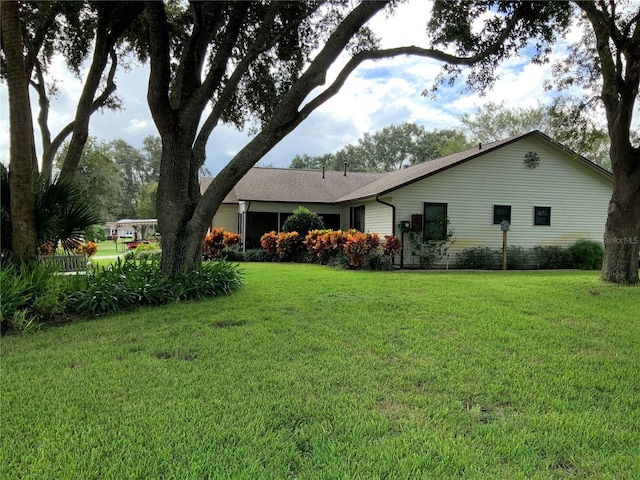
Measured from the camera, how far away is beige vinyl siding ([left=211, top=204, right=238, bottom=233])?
Answer: 2162cm

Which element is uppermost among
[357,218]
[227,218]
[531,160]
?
[531,160]

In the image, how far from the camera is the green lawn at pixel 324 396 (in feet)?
7.90

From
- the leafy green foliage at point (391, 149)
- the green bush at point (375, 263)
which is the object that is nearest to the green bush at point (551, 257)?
the green bush at point (375, 263)

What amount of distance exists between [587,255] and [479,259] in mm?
4257

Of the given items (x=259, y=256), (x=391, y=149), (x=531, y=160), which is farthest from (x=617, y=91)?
(x=391, y=149)

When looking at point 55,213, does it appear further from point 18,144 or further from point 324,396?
point 324,396

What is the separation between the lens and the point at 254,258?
16.7 m

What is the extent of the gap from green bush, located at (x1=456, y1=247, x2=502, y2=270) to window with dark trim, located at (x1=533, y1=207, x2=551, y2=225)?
217 cm

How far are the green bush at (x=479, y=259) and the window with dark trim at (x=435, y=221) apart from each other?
1.08m

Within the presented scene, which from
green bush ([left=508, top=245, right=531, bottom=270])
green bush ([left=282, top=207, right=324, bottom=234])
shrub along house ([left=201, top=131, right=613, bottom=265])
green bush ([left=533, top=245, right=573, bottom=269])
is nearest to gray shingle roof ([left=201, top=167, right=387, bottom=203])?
green bush ([left=282, top=207, right=324, bottom=234])

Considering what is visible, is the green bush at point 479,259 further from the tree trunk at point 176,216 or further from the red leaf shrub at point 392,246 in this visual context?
the tree trunk at point 176,216

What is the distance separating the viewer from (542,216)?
626 inches

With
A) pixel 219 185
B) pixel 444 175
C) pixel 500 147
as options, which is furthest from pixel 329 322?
pixel 500 147

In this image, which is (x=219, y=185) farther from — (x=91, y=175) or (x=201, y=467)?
(x=91, y=175)
